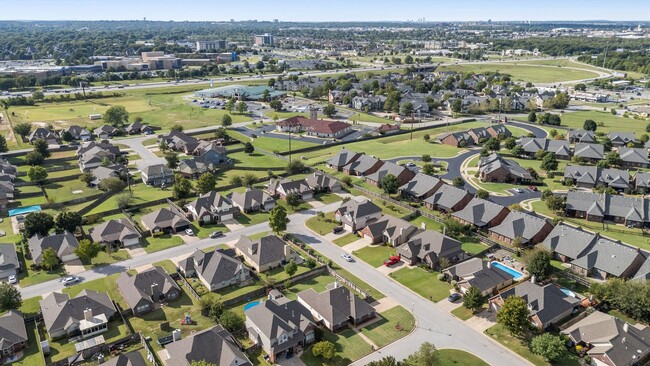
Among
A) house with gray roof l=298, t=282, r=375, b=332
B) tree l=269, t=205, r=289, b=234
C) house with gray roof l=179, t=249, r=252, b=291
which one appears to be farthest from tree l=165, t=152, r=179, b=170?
house with gray roof l=298, t=282, r=375, b=332

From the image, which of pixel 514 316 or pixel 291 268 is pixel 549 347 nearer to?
pixel 514 316

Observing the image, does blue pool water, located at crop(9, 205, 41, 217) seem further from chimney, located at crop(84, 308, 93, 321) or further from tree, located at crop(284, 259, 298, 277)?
tree, located at crop(284, 259, 298, 277)

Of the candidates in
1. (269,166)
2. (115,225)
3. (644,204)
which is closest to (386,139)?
(269,166)

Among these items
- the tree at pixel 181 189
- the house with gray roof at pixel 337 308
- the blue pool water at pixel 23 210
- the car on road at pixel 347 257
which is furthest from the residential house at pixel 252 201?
the blue pool water at pixel 23 210

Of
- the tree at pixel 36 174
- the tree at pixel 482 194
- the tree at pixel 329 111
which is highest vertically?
the tree at pixel 329 111

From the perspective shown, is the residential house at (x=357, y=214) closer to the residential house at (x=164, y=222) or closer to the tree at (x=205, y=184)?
the residential house at (x=164, y=222)

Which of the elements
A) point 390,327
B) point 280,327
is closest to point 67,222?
point 280,327
